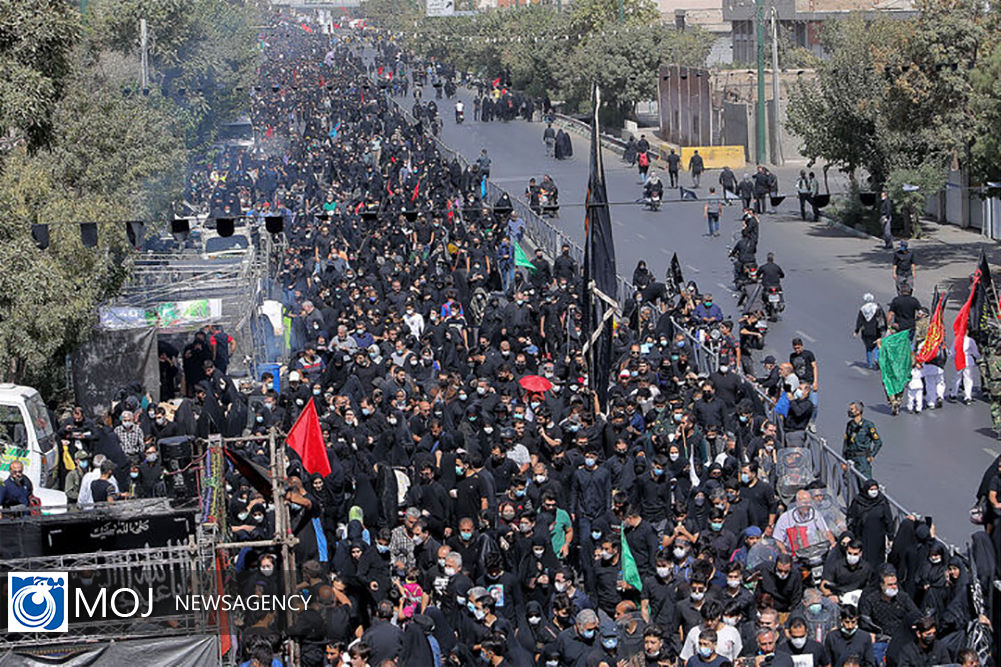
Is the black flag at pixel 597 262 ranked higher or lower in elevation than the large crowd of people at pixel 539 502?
higher

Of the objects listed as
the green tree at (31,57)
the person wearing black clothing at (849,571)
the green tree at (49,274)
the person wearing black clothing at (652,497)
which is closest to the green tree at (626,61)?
the green tree at (49,274)

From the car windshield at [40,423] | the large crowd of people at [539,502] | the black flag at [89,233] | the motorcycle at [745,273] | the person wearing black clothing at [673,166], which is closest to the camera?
the large crowd of people at [539,502]

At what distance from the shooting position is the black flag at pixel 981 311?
22.0 meters

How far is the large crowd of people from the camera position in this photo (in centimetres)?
1270

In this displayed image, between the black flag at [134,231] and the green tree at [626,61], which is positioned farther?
the green tree at [626,61]

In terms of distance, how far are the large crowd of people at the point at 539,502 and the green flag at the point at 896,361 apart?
133cm

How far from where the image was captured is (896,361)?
2167cm

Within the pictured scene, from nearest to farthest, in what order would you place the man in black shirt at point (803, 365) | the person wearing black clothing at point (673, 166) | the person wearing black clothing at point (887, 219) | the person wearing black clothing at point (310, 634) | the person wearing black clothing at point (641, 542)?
the person wearing black clothing at point (310, 634) → the person wearing black clothing at point (641, 542) → the man in black shirt at point (803, 365) → the person wearing black clothing at point (887, 219) → the person wearing black clothing at point (673, 166)

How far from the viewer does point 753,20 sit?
80.3 m

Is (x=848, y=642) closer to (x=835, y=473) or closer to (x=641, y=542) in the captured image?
(x=641, y=542)

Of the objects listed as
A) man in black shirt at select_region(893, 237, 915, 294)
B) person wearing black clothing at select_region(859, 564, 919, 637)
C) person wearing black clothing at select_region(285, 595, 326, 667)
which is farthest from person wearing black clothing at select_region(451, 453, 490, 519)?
man in black shirt at select_region(893, 237, 915, 294)

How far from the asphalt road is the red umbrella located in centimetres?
376

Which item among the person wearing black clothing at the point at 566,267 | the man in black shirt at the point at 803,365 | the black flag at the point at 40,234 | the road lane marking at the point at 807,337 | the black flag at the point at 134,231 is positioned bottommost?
the road lane marking at the point at 807,337

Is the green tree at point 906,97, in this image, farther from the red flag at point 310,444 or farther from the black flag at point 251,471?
the black flag at point 251,471
